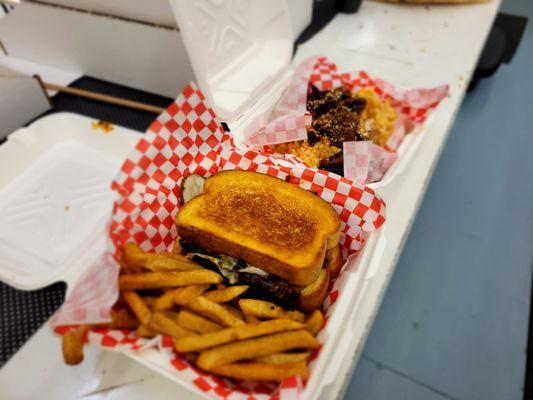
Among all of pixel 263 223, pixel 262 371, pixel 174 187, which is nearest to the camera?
pixel 262 371

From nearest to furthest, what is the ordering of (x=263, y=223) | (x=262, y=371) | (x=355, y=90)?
1. (x=262, y=371)
2. (x=263, y=223)
3. (x=355, y=90)

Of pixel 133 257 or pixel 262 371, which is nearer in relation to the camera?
pixel 262 371

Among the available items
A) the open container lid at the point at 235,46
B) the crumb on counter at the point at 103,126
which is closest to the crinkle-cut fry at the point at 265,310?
the open container lid at the point at 235,46

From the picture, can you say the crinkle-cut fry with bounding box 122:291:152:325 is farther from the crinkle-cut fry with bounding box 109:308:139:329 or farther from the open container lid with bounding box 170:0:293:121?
the open container lid with bounding box 170:0:293:121

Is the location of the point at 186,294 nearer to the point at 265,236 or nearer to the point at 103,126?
the point at 265,236

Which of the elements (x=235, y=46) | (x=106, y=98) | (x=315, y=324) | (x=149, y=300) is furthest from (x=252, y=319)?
(x=106, y=98)

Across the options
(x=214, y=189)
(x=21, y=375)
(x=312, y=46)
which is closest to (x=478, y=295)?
(x=214, y=189)
